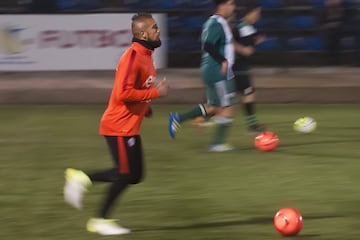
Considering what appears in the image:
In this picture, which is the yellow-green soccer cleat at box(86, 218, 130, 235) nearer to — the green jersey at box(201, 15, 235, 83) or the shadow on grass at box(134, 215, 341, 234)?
the shadow on grass at box(134, 215, 341, 234)

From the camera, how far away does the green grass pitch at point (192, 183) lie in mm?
5977

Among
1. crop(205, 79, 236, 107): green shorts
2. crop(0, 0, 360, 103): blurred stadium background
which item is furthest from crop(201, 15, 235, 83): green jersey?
crop(0, 0, 360, 103): blurred stadium background

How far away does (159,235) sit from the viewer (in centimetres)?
578

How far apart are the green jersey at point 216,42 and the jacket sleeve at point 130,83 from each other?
2.86m

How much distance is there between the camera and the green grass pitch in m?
5.98

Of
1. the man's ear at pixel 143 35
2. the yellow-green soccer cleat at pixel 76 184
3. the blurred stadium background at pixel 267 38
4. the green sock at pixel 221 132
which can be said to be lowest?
the blurred stadium background at pixel 267 38

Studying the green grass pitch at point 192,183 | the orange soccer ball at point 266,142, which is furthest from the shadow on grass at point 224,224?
the orange soccer ball at point 266,142

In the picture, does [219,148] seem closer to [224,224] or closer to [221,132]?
[221,132]

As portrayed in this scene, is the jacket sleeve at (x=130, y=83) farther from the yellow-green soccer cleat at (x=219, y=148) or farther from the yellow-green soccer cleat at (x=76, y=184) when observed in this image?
the yellow-green soccer cleat at (x=219, y=148)

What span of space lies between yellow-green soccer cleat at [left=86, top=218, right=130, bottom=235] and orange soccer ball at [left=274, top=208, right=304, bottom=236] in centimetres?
113

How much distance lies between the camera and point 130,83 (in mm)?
5574

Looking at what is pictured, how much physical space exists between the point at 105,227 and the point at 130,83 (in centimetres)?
109

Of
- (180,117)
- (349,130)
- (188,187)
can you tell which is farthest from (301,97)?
(188,187)

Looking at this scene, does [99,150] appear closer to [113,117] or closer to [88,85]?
[113,117]
